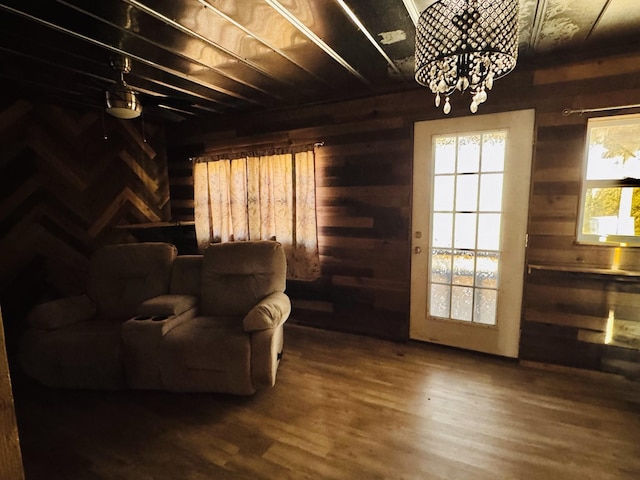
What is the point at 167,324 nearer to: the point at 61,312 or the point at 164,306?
the point at 164,306

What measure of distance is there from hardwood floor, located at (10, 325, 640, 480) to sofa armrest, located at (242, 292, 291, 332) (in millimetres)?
504

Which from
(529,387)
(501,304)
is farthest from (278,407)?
(501,304)

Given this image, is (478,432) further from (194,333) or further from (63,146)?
(63,146)

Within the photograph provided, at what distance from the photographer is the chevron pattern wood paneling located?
272 centimetres

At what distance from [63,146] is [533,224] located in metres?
4.23

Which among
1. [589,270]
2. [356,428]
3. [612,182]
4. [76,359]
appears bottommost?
[356,428]

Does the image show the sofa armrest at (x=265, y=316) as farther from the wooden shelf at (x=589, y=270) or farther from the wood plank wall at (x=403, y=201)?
the wooden shelf at (x=589, y=270)

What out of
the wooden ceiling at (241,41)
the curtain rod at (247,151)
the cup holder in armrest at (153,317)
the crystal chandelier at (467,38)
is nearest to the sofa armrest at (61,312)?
the cup holder in armrest at (153,317)

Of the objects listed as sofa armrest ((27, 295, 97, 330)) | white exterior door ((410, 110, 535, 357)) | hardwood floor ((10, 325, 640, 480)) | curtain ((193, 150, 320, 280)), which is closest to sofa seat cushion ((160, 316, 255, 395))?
hardwood floor ((10, 325, 640, 480))

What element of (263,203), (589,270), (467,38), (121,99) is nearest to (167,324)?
(263,203)

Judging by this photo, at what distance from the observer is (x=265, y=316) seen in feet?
6.88

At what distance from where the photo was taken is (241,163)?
11.5 ft

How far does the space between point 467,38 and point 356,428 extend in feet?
6.74

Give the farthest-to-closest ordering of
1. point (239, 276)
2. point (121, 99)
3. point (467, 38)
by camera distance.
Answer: point (239, 276) → point (121, 99) → point (467, 38)
